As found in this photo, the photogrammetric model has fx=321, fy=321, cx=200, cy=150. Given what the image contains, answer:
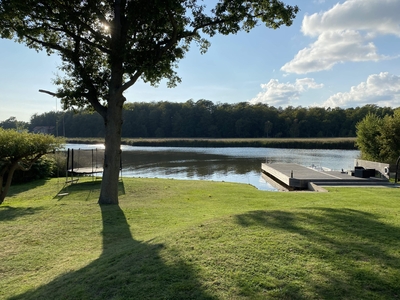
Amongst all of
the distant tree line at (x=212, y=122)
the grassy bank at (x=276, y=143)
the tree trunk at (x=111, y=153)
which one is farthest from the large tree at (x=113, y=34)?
the distant tree line at (x=212, y=122)

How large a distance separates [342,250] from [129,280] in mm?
2511

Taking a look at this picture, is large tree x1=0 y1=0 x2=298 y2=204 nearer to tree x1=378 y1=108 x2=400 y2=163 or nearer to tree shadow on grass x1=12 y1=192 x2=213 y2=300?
tree shadow on grass x1=12 y1=192 x2=213 y2=300

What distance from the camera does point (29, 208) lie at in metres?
9.01

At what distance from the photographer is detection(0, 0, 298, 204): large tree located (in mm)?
9211

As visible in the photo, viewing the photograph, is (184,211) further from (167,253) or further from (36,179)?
(36,179)

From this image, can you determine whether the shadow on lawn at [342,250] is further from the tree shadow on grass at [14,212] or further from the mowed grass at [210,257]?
the tree shadow on grass at [14,212]

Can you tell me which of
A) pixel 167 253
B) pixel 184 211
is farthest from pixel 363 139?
pixel 167 253

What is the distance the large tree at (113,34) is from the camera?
9.21 metres

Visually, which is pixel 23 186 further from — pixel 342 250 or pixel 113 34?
pixel 342 250

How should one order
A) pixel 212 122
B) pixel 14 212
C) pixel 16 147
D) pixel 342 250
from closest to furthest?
1. pixel 342 250
2. pixel 14 212
3. pixel 16 147
4. pixel 212 122

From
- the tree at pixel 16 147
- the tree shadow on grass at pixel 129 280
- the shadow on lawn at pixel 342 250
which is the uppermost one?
the tree at pixel 16 147

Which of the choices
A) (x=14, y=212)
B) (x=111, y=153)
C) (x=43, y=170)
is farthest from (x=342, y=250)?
(x=43, y=170)

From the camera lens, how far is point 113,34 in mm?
9586

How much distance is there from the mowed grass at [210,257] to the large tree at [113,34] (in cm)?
358
